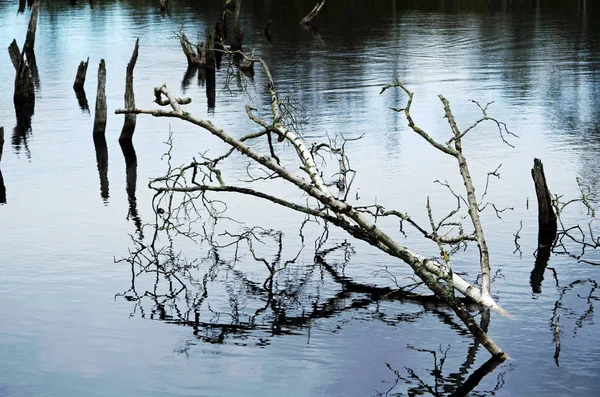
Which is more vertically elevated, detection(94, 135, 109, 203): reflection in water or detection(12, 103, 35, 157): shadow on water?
detection(12, 103, 35, 157): shadow on water

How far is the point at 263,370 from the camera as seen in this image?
14.8m

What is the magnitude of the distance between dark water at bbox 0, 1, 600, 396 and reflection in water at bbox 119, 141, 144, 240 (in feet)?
0.41

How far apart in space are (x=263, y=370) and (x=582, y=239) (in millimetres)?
8127

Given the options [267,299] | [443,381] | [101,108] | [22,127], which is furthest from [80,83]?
[443,381]

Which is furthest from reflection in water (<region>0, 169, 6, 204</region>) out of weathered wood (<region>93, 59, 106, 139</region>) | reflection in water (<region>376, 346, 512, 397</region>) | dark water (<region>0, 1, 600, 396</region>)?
reflection in water (<region>376, 346, 512, 397</region>)

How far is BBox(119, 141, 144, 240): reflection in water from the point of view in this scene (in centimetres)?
2284

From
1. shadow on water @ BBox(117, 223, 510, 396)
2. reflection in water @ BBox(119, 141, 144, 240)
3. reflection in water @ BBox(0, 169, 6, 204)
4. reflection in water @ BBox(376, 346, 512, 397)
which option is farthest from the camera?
reflection in water @ BBox(0, 169, 6, 204)

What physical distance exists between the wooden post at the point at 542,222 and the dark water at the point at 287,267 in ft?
0.70

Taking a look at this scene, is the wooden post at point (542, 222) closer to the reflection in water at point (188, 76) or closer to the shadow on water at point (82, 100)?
the shadow on water at point (82, 100)

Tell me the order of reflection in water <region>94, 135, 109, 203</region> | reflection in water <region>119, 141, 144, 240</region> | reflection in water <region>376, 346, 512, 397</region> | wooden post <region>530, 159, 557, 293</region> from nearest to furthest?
1. reflection in water <region>376, 346, 512, 397</region>
2. wooden post <region>530, 159, 557, 293</region>
3. reflection in water <region>119, 141, 144, 240</region>
4. reflection in water <region>94, 135, 109, 203</region>

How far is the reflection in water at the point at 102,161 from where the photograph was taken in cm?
2631

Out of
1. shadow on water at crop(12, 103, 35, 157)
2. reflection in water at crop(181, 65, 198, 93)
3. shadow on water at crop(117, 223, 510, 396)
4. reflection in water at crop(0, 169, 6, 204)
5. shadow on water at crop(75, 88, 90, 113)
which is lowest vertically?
shadow on water at crop(117, 223, 510, 396)

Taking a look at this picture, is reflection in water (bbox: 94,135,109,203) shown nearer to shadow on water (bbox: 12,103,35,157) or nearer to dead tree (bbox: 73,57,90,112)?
shadow on water (bbox: 12,103,35,157)

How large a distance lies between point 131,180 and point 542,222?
1113cm
